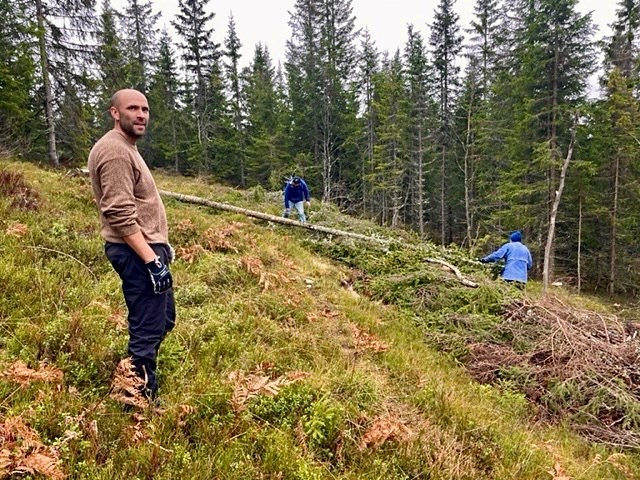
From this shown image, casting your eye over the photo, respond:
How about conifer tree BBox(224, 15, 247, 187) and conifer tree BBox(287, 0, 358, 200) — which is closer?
conifer tree BBox(287, 0, 358, 200)

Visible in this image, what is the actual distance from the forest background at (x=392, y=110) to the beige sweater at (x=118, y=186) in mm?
14436

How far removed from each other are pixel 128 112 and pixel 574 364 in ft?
20.2

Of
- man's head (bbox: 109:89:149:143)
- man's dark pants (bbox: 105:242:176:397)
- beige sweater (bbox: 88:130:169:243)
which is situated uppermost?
man's head (bbox: 109:89:149:143)

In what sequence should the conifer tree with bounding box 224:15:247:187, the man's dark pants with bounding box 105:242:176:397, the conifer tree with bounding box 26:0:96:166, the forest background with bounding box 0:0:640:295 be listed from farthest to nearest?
the conifer tree with bounding box 224:15:247:187 < the forest background with bounding box 0:0:640:295 < the conifer tree with bounding box 26:0:96:166 < the man's dark pants with bounding box 105:242:176:397

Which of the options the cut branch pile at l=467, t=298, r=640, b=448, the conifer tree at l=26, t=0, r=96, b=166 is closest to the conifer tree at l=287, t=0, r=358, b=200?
the conifer tree at l=26, t=0, r=96, b=166

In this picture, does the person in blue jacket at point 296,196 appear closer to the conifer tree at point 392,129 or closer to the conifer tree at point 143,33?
the conifer tree at point 392,129

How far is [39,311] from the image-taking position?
4039 millimetres

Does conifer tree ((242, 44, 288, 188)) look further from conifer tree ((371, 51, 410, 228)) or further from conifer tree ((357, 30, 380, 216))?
conifer tree ((371, 51, 410, 228))

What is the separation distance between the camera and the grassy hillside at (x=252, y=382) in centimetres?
254

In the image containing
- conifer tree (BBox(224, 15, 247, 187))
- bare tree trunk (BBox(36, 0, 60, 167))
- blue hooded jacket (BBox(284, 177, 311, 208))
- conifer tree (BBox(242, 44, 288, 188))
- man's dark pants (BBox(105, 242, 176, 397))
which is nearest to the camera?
man's dark pants (BBox(105, 242, 176, 397))

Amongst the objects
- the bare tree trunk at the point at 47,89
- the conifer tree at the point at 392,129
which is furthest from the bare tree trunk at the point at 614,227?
the bare tree trunk at the point at 47,89

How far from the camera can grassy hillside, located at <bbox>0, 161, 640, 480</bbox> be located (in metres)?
2.54

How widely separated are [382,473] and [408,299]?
5.15 meters

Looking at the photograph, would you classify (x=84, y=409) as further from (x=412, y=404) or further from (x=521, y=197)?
(x=521, y=197)
